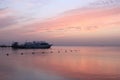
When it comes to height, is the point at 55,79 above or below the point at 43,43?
below

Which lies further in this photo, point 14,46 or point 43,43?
point 14,46

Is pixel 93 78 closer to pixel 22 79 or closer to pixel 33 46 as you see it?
pixel 22 79

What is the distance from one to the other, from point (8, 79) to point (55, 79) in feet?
14.0

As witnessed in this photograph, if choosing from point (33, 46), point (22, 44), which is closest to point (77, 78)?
point (33, 46)

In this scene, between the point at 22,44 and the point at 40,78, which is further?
the point at 22,44

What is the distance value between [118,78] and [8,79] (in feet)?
32.7

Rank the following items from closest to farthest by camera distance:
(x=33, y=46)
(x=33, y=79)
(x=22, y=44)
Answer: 1. (x=33, y=79)
2. (x=33, y=46)
3. (x=22, y=44)

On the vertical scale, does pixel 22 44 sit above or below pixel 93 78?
above

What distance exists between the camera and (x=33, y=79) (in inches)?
797

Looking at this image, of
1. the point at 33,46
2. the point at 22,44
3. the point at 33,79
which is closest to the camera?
the point at 33,79

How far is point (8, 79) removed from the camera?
67.6 ft

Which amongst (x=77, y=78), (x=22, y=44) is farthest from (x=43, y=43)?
(x=77, y=78)

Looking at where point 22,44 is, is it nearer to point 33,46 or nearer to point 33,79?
point 33,46

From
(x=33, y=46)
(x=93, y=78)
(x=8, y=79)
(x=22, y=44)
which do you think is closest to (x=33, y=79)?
(x=8, y=79)
